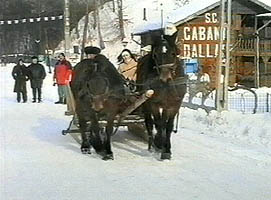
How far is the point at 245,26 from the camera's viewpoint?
1475 inches

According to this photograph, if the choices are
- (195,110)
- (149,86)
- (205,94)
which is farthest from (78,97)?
(205,94)

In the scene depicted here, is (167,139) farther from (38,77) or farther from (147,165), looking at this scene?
(38,77)

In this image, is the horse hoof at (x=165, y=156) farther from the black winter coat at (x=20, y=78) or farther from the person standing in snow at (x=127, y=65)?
the black winter coat at (x=20, y=78)

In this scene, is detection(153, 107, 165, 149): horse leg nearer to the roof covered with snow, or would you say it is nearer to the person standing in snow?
the person standing in snow

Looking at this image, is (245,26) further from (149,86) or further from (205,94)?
(149,86)

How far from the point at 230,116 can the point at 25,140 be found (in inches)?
184

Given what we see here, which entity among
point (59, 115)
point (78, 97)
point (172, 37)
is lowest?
point (59, 115)

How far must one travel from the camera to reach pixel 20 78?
78.5 feet

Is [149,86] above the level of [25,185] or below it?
above

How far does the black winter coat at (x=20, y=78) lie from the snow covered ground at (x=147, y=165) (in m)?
9.24

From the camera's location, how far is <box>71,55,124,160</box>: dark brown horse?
10047 mm

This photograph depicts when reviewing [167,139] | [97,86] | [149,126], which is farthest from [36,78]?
[167,139]

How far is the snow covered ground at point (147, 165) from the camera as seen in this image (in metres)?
7.49

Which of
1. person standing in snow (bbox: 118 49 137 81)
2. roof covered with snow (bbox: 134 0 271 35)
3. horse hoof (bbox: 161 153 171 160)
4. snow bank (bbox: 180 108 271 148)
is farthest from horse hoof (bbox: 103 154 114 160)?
roof covered with snow (bbox: 134 0 271 35)
